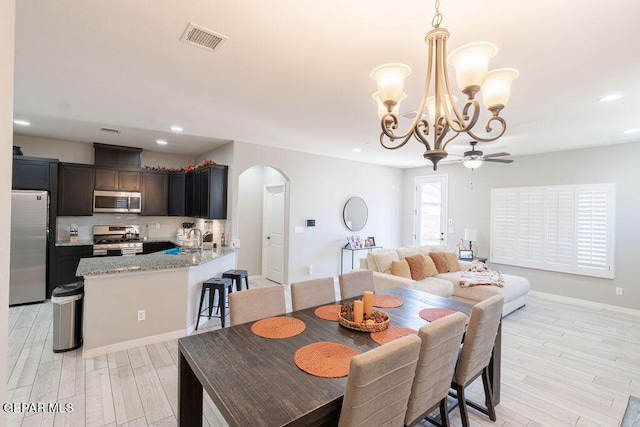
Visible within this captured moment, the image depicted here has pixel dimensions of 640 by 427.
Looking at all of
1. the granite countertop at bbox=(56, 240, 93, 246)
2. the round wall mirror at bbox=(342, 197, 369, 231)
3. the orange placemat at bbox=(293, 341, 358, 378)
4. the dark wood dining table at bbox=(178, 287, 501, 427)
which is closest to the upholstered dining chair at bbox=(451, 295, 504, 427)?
the dark wood dining table at bbox=(178, 287, 501, 427)

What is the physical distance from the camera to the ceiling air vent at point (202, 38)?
194 centimetres

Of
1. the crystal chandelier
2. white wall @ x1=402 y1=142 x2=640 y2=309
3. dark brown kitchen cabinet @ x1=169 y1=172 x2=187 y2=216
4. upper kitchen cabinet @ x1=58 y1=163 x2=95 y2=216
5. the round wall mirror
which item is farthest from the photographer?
the round wall mirror

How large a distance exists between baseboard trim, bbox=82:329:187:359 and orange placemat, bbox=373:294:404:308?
2.38 metres

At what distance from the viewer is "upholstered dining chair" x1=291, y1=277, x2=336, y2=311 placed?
245 centimetres

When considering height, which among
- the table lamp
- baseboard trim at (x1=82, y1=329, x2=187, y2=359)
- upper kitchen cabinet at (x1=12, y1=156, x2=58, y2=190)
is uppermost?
upper kitchen cabinet at (x1=12, y1=156, x2=58, y2=190)

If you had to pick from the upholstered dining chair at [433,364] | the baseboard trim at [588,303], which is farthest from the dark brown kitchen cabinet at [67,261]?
the baseboard trim at [588,303]

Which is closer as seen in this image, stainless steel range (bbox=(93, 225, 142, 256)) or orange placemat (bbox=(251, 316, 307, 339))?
orange placemat (bbox=(251, 316, 307, 339))

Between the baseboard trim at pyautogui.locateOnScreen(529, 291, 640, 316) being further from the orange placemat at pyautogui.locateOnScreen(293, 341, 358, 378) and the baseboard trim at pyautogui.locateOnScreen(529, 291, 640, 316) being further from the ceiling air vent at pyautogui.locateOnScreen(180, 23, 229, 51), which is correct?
the ceiling air vent at pyautogui.locateOnScreen(180, 23, 229, 51)

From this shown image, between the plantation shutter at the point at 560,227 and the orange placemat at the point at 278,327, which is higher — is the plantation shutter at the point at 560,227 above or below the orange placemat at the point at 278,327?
above

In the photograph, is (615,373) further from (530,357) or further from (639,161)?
(639,161)

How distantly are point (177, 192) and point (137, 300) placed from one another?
3.13 m

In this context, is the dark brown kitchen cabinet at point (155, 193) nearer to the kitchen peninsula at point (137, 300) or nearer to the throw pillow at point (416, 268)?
the kitchen peninsula at point (137, 300)

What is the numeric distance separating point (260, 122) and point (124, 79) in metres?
1.59

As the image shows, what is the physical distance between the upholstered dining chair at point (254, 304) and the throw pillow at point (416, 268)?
2821 mm
